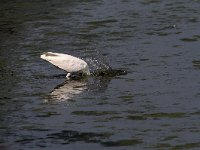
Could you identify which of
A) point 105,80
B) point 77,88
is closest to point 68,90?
point 77,88

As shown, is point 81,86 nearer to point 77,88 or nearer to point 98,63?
point 77,88

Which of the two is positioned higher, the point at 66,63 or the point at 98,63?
the point at 66,63

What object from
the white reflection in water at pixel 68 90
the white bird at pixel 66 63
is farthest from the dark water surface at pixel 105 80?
the white bird at pixel 66 63

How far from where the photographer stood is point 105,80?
15.7 metres

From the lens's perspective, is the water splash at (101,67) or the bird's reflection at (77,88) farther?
the water splash at (101,67)

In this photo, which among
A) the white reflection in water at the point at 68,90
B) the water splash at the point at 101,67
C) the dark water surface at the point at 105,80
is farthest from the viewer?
the water splash at the point at 101,67

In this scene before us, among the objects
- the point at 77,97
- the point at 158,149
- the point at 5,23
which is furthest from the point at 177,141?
the point at 5,23

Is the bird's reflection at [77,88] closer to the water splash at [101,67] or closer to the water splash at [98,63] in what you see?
the water splash at [101,67]

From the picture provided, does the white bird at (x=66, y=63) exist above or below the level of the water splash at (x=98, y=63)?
above

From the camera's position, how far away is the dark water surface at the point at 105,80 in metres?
11.8

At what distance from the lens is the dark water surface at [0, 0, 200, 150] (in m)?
11.8

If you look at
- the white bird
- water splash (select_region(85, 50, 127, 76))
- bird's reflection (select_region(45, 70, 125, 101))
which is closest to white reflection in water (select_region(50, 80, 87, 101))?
bird's reflection (select_region(45, 70, 125, 101))

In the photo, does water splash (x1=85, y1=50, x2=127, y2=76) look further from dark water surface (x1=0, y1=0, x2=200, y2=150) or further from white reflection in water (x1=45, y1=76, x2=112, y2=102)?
white reflection in water (x1=45, y1=76, x2=112, y2=102)

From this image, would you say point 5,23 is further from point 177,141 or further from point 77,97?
point 177,141
